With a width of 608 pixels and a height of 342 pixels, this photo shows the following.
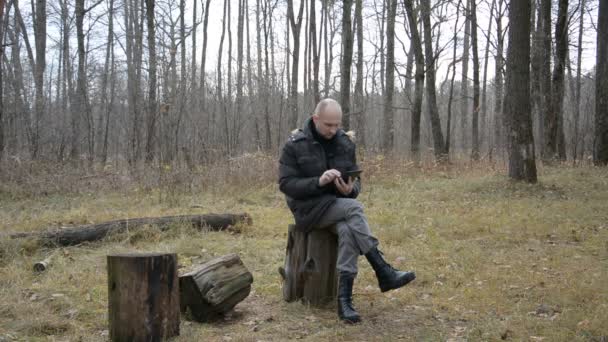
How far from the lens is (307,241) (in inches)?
178

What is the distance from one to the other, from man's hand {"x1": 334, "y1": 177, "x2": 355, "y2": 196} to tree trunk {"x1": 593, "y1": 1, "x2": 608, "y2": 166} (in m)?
11.8

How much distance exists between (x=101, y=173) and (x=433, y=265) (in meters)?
9.63

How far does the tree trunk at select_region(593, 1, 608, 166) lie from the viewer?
1370cm

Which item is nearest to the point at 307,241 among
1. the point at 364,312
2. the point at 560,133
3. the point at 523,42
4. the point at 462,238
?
the point at 364,312

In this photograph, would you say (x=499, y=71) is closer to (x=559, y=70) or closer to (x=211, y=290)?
(x=559, y=70)

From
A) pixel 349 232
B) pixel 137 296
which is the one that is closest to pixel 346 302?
pixel 349 232

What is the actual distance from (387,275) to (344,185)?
2.58 ft

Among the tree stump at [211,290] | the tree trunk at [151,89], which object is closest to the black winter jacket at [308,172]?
the tree stump at [211,290]

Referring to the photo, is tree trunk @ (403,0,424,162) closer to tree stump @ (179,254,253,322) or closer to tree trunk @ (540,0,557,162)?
tree trunk @ (540,0,557,162)

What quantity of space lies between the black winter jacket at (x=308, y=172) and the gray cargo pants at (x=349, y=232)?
0.28ft

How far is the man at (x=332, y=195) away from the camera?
4.18m

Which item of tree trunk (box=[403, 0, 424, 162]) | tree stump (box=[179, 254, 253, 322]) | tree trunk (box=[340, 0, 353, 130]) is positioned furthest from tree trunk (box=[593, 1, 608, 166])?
tree stump (box=[179, 254, 253, 322])

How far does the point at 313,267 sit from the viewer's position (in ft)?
14.7

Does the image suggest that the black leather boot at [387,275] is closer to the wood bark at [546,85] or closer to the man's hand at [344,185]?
the man's hand at [344,185]
